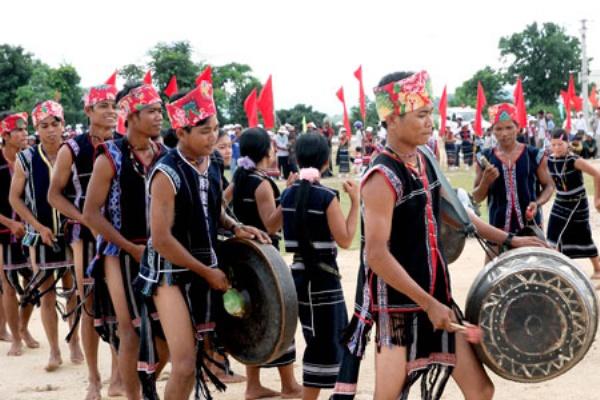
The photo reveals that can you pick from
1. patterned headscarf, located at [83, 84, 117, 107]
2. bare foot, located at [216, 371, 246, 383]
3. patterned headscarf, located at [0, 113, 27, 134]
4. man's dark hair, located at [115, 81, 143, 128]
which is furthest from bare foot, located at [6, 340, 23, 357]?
man's dark hair, located at [115, 81, 143, 128]

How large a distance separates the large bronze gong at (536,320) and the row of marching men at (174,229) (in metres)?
1.48

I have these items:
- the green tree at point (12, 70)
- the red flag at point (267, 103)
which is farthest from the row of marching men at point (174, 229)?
the green tree at point (12, 70)

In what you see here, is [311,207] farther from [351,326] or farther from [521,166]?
[521,166]

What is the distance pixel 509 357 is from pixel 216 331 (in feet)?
6.00

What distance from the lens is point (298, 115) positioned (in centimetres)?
5606

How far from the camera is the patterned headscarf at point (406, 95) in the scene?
457 cm

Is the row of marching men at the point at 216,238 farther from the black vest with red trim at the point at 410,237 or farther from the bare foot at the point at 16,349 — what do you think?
the bare foot at the point at 16,349

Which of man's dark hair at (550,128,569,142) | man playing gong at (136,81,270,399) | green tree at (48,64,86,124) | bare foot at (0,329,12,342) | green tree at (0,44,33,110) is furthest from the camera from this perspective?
green tree at (0,44,33,110)

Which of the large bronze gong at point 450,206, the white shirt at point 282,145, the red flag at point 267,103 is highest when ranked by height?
the red flag at point 267,103

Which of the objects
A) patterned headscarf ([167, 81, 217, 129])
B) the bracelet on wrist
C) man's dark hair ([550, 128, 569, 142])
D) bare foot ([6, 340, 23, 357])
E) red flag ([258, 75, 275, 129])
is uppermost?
red flag ([258, 75, 275, 129])

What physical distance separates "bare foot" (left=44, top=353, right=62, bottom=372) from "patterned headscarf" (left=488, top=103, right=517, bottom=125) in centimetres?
414

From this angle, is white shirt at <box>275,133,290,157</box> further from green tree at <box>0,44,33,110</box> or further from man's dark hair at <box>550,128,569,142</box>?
green tree at <box>0,44,33,110</box>

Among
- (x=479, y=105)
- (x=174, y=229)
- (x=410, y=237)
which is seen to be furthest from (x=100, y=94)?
(x=479, y=105)

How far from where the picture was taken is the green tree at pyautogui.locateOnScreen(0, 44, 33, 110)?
52.7 meters
